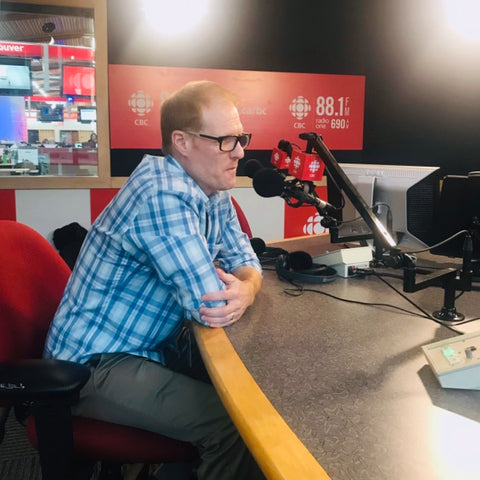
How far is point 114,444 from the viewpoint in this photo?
1.17m

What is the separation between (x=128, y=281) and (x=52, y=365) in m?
0.30

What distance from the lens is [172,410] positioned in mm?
1165

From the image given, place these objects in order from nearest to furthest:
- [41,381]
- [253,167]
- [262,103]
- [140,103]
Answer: [41,381] → [253,167] → [140,103] → [262,103]

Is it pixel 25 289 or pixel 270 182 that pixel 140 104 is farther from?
pixel 25 289

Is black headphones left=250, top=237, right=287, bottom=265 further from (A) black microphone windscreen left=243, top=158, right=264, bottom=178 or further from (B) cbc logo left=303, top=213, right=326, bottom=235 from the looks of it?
(B) cbc logo left=303, top=213, right=326, bottom=235

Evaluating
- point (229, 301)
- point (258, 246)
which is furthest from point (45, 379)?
point (258, 246)

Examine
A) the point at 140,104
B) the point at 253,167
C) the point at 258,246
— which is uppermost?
the point at 140,104

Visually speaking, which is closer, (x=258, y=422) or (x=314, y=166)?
(x=258, y=422)

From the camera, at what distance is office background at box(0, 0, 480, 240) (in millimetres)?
3119

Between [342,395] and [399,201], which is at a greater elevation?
[399,201]

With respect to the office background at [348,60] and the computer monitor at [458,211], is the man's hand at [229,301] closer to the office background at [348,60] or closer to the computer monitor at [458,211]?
the computer monitor at [458,211]

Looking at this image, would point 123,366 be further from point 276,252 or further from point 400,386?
point 276,252

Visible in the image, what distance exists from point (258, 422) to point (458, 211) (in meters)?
1.20

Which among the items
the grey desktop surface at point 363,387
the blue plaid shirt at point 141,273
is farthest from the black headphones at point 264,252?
the blue plaid shirt at point 141,273
